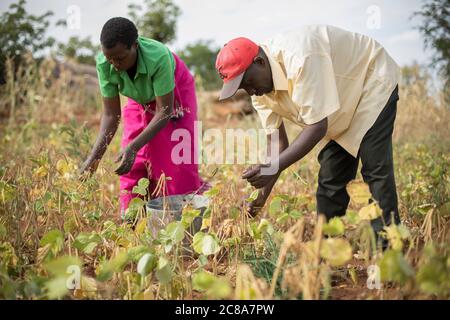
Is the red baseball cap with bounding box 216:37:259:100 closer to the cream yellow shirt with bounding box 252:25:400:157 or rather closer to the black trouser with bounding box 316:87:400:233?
the cream yellow shirt with bounding box 252:25:400:157

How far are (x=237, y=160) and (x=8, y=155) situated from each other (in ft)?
5.89

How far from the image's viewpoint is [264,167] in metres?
1.85

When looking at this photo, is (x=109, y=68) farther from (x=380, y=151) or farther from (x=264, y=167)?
(x=380, y=151)

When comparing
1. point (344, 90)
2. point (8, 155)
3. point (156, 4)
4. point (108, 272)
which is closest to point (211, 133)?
point (8, 155)

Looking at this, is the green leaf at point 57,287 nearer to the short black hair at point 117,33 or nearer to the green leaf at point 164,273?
the green leaf at point 164,273

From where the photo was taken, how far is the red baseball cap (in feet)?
6.20

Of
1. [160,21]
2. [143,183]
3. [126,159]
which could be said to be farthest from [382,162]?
[160,21]

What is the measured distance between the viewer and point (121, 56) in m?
2.36

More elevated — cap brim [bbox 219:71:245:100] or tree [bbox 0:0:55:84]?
tree [bbox 0:0:55:84]

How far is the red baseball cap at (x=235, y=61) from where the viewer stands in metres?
1.89

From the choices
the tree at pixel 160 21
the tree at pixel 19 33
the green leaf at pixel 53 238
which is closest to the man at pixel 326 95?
the green leaf at pixel 53 238

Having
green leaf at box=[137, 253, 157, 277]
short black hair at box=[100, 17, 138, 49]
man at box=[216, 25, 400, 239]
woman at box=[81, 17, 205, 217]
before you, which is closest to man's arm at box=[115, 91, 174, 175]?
woman at box=[81, 17, 205, 217]

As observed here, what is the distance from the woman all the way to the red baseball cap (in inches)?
22.9

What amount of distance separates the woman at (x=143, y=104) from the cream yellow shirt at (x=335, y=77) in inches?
23.7
